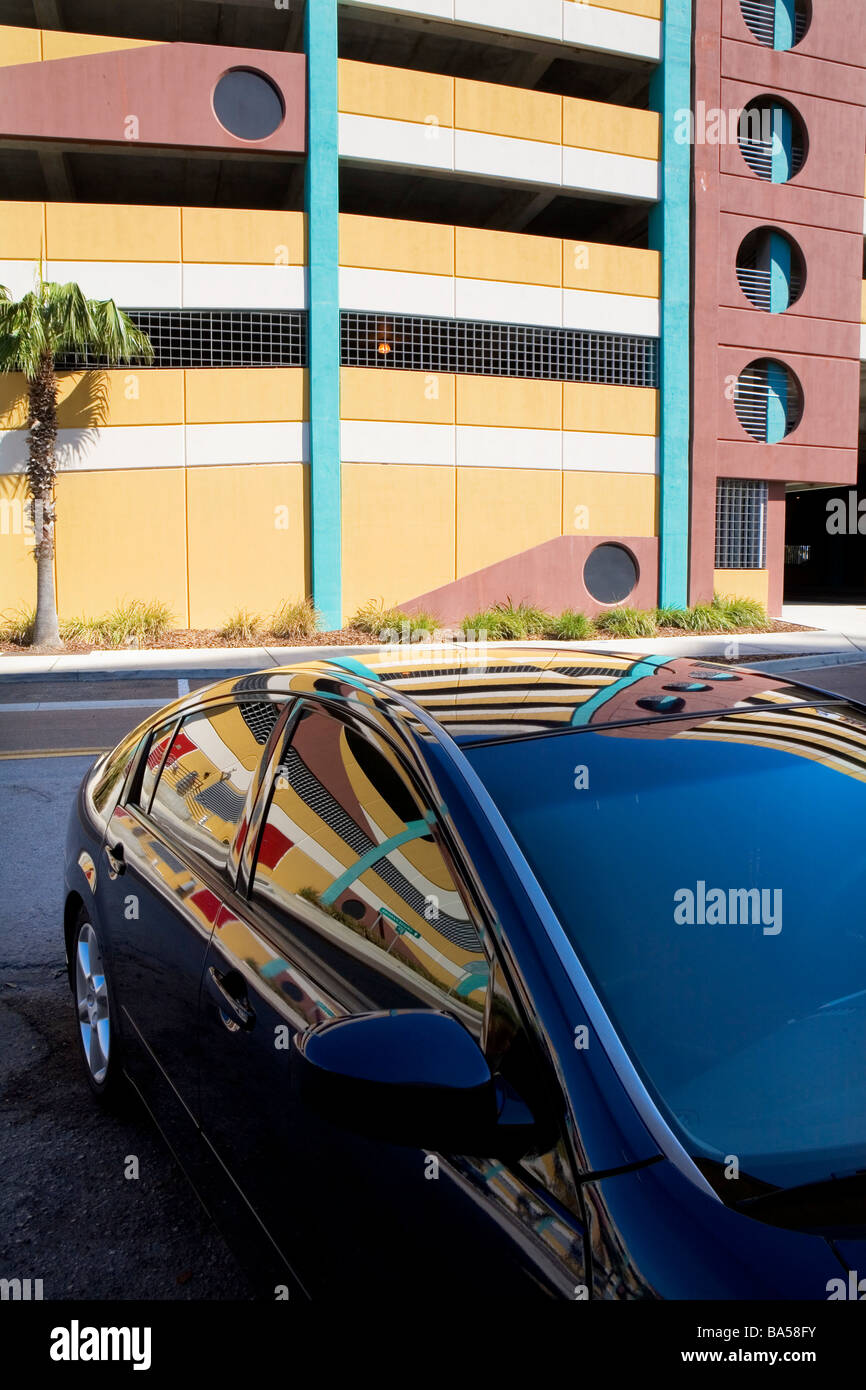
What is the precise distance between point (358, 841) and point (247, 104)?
67.5 ft

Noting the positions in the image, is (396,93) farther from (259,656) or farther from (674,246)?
(259,656)

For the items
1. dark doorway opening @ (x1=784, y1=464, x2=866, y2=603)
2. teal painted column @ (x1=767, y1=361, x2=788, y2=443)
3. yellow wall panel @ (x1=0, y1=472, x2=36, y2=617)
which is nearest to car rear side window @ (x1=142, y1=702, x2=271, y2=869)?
yellow wall panel @ (x1=0, y1=472, x2=36, y2=617)

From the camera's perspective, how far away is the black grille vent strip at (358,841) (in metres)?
1.97

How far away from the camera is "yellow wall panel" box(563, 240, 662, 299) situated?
21.2 m

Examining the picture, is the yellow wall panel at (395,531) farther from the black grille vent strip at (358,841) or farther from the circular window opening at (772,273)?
the black grille vent strip at (358,841)

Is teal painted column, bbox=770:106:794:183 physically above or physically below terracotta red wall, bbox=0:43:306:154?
above

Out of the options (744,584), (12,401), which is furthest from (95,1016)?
(744,584)

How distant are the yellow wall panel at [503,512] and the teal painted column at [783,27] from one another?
1106cm

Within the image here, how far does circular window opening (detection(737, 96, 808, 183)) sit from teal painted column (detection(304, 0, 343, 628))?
9.34m

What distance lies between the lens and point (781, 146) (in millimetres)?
22906

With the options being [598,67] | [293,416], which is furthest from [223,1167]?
[598,67]

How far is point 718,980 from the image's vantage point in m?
1.91

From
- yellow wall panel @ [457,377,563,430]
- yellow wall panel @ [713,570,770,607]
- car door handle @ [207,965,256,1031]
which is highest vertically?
yellow wall panel @ [457,377,563,430]

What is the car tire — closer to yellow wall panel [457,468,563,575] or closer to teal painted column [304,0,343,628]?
teal painted column [304,0,343,628]
